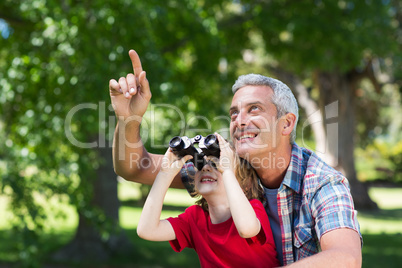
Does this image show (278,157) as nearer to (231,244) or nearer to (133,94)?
(231,244)

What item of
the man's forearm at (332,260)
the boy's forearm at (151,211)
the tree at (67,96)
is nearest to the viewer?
the man's forearm at (332,260)

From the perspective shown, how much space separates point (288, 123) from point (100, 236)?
8.08 m

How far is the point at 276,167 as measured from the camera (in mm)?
2635

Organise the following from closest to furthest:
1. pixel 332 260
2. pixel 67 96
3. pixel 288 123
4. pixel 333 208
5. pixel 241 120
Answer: pixel 332 260
pixel 333 208
pixel 241 120
pixel 288 123
pixel 67 96

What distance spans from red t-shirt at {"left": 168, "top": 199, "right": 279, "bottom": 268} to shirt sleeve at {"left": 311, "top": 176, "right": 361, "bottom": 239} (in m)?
0.31

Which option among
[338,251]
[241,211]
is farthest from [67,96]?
[338,251]

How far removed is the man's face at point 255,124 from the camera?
2.49 metres

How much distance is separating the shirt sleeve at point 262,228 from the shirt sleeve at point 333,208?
27cm

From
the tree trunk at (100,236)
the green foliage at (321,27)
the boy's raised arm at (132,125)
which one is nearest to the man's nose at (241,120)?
the boy's raised arm at (132,125)

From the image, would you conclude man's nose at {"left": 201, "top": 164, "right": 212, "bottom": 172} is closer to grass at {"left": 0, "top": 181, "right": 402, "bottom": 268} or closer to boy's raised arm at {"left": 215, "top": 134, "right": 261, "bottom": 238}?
boy's raised arm at {"left": 215, "top": 134, "right": 261, "bottom": 238}

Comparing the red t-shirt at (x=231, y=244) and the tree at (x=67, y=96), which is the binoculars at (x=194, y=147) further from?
the tree at (x=67, y=96)

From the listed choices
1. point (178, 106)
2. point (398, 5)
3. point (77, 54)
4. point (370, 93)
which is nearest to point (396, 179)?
point (370, 93)

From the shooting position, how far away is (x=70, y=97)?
6637mm

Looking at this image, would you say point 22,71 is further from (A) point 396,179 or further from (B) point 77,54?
(A) point 396,179
